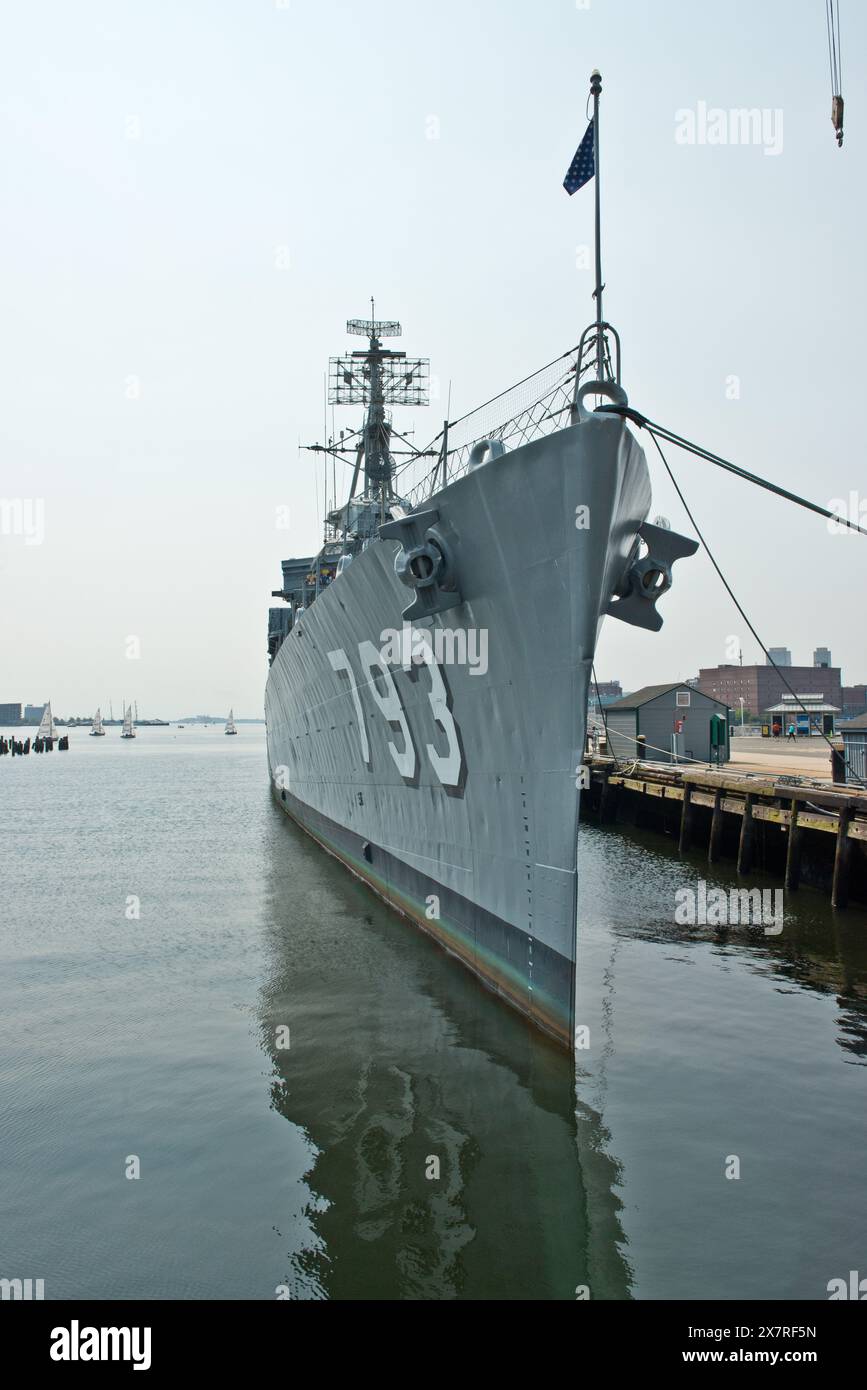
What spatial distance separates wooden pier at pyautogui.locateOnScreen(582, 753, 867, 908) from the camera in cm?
1135

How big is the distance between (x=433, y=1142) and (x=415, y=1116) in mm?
389

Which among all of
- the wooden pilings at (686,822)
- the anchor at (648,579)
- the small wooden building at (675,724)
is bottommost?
the wooden pilings at (686,822)

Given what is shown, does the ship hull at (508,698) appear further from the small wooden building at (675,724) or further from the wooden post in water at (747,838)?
the small wooden building at (675,724)

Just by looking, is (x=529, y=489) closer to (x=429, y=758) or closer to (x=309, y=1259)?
A: (x=429, y=758)

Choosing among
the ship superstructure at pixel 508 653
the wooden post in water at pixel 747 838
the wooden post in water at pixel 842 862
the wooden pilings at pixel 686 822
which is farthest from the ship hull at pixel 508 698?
the wooden pilings at pixel 686 822

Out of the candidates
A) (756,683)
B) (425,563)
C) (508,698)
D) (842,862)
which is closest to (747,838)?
(842,862)

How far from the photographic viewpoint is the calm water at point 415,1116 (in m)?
3.99

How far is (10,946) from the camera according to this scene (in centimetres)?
1027

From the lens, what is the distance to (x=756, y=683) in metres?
85.2

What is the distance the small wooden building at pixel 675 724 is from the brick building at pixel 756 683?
59179mm

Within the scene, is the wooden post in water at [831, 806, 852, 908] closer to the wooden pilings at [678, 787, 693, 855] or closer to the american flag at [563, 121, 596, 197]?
the wooden pilings at [678, 787, 693, 855]

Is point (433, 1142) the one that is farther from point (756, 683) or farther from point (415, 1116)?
point (756, 683)
